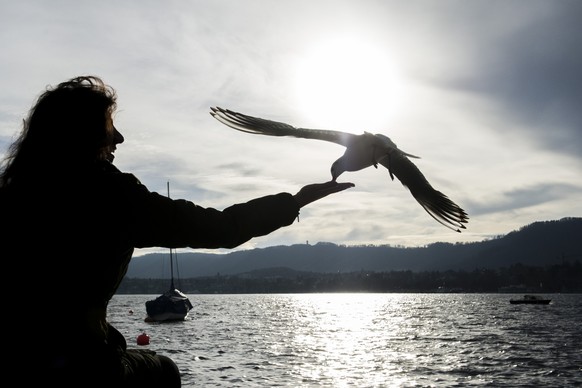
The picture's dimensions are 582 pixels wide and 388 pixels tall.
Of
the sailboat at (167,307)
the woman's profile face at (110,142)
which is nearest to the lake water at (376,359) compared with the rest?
the sailboat at (167,307)

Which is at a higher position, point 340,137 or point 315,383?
point 340,137

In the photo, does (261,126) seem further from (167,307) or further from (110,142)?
(167,307)

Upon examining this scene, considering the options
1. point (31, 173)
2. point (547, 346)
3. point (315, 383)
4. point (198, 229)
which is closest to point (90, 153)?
point (31, 173)

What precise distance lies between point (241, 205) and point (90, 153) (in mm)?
794

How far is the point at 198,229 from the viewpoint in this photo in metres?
2.85

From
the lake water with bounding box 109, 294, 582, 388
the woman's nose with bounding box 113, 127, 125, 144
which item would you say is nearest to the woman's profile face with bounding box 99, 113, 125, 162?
the woman's nose with bounding box 113, 127, 125, 144

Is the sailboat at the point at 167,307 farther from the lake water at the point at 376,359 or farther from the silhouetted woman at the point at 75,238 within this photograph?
the silhouetted woman at the point at 75,238

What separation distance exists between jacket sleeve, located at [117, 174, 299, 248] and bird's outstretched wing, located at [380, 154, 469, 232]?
212cm

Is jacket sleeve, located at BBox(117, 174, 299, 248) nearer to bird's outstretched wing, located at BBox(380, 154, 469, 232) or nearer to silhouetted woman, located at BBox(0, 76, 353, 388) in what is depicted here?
silhouetted woman, located at BBox(0, 76, 353, 388)

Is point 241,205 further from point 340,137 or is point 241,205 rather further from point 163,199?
point 340,137

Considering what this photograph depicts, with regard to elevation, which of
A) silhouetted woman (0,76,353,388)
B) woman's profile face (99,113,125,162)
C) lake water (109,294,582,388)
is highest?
woman's profile face (99,113,125,162)

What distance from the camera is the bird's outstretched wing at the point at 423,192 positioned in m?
5.18

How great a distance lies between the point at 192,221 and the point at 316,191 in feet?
2.89

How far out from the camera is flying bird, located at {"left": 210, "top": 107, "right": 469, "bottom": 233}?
4160mm
